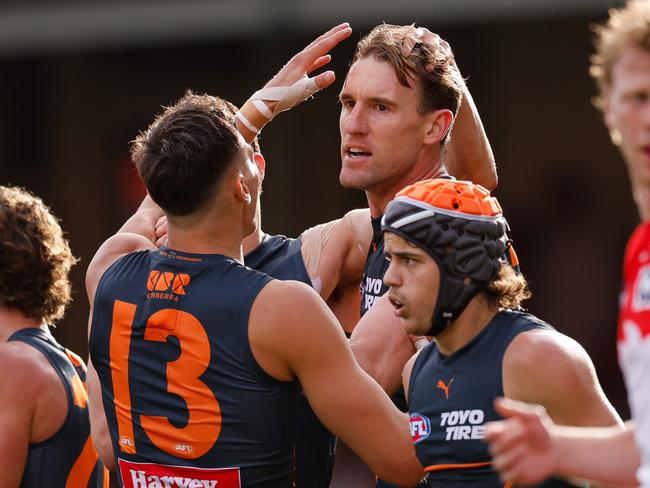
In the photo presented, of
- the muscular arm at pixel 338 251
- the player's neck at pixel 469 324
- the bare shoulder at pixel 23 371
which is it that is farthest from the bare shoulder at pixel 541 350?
the bare shoulder at pixel 23 371

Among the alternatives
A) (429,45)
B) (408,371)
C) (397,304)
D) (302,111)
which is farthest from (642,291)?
(302,111)

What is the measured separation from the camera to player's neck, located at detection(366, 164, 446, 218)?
4867mm

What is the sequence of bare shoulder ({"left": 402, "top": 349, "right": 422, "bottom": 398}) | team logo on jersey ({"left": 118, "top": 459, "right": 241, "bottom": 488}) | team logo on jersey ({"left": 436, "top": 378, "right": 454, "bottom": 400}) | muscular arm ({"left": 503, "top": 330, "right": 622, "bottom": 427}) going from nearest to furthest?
muscular arm ({"left": 503, "top": 330, "right": 622, "bottom": 427}), team logo on jersey ({"left": 436, "top": 378, "right": 454, "bottom": 400}), team logo on jersey ({"left": 118, "top": 459, "right": 241, "bottom": 488}), bare shoulder ({"left": 402, "top": 349, "right": 422, "bottom": 398})

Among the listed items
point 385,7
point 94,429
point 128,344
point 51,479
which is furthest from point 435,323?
point 385,7

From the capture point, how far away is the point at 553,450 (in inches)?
108

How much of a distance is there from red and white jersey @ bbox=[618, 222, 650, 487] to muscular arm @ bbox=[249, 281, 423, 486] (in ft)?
3.70

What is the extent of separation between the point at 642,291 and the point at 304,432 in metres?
2.33

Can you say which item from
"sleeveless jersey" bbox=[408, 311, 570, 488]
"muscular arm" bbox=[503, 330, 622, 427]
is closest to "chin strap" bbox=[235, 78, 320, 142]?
"sleeveless jersey" bbox=[408, 311, 570, 488]

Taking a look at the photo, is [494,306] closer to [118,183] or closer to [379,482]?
[379,482]

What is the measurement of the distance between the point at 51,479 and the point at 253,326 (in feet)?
4.59

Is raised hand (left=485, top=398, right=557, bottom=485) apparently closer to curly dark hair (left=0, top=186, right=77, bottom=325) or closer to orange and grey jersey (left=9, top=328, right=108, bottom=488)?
orange and grey jersey (left=9, top=328, right=108, bottom=488)

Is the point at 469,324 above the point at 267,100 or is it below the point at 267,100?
below

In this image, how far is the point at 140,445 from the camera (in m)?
3.99

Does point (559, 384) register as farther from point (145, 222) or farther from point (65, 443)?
point (65, 443)
